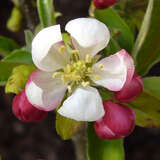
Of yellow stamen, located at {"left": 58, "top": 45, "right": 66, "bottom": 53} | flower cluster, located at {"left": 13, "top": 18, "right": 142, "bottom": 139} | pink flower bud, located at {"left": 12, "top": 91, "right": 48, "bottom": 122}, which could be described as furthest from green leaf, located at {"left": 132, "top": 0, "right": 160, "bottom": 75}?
pink flower bud, located at {"left": 12, "top": 91, "right": 48, "bottom": 122}

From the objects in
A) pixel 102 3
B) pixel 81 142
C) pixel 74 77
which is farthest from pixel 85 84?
pixel 81 142

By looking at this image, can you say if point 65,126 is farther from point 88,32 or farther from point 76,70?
point 88,32

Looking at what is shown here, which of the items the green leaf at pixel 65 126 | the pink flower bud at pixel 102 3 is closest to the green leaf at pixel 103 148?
the green leaf at pixel 65 126

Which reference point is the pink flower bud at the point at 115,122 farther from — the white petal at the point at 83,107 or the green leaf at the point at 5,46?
the green leaf at the point at 5,46

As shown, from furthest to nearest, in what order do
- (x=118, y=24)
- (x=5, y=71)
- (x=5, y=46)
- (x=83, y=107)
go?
(x=5, y=46) → (x=118, y=24) → (x=5, y=71) → (x=83, y=107)

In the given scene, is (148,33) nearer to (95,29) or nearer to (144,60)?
(144,60)

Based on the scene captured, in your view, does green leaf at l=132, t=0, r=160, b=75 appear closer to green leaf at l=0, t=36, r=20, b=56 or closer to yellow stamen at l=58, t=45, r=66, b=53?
yellow stamen at l=58, t=45, r=66, b=53

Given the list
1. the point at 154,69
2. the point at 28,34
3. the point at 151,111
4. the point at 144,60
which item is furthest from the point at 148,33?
the point at 154,69
